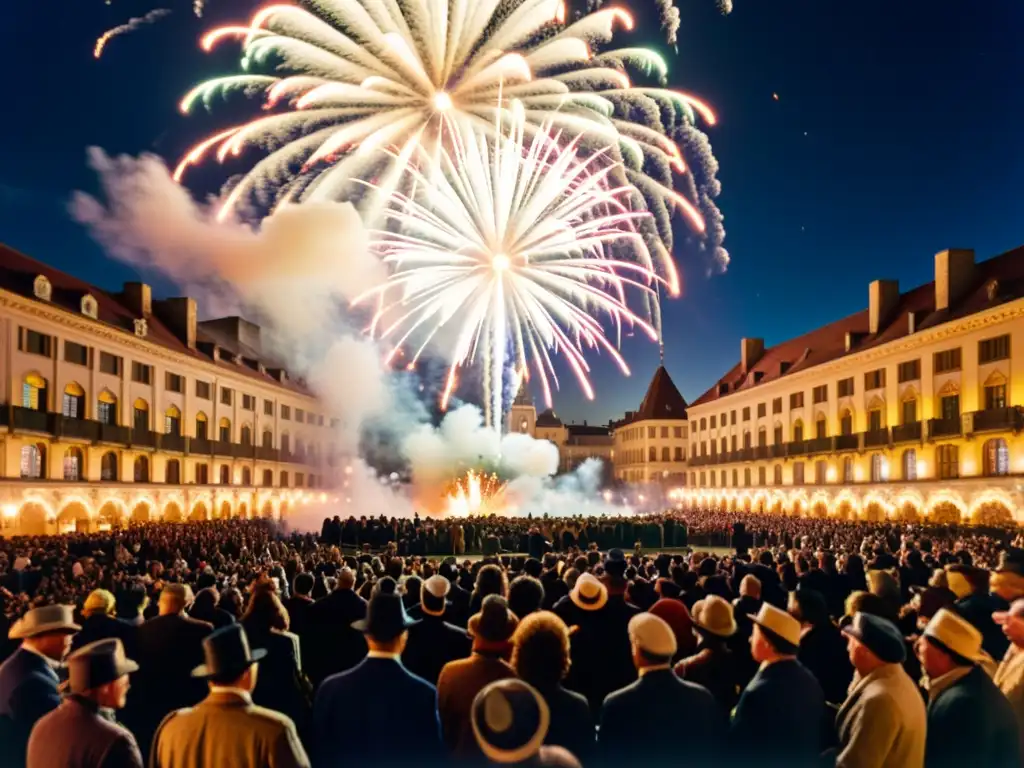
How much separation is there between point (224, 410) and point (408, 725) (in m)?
50.7

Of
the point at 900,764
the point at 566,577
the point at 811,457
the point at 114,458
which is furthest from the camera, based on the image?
the point at 811,457

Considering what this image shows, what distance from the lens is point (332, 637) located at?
749cm

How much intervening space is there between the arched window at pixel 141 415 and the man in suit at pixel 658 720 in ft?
137

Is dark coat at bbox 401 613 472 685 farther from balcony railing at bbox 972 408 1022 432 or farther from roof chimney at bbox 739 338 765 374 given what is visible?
roof chimney at bbox 739 338 765 374

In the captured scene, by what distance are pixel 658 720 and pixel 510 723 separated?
161cm

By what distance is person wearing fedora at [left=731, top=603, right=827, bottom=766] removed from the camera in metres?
4.28

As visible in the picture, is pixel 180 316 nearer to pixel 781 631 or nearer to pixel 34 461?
pixel 34 461

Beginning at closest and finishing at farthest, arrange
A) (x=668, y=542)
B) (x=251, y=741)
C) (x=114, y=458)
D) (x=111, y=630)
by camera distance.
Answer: (x=251, y=741) → (x=111, y=630) → (x=668, y=542) → (x=114, y=458)

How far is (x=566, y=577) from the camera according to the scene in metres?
9.73

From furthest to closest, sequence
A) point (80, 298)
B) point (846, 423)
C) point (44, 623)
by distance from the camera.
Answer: point (846, 423) < point (80, 298) < point (44, 623)

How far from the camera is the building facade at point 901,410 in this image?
3338cm

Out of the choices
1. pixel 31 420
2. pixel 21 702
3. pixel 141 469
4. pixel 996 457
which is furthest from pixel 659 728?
pixel 141 469

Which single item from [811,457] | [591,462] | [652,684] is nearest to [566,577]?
[652,684]

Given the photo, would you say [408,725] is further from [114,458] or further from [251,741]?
[114,458]
